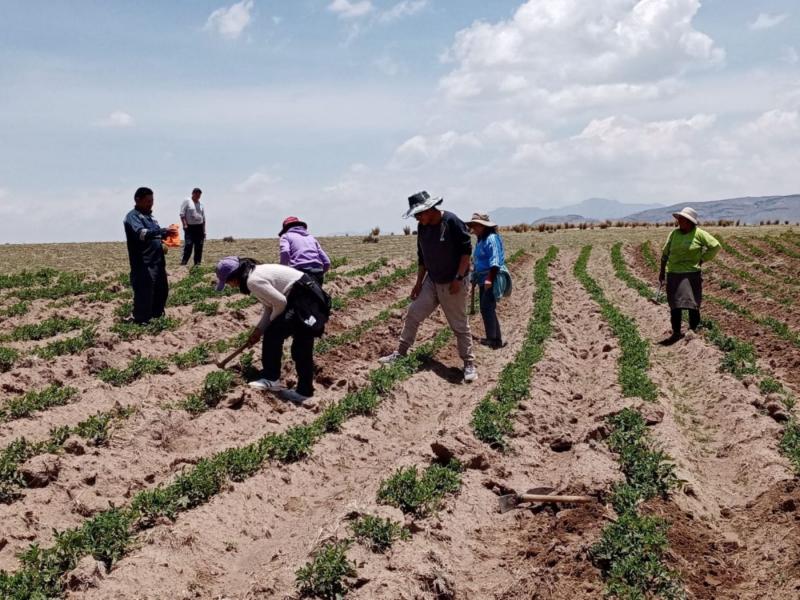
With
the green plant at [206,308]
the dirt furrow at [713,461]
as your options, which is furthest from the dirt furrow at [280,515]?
the green plant at [206,308]

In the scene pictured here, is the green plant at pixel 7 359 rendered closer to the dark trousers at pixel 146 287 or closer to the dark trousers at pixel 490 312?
the dark trousers at pixel 146 287

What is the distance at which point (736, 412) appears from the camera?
7.79 metres

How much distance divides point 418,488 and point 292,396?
3094 millimetres

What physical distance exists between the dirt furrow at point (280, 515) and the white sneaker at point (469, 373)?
73cm

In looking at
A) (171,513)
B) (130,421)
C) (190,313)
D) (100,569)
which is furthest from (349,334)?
(100,569)

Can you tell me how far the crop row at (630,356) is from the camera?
823 centimetres

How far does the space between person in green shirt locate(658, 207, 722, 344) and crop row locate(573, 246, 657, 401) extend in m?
0.88

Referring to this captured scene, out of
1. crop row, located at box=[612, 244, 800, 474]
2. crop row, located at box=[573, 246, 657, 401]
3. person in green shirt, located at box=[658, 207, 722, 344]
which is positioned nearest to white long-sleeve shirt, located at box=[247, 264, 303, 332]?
crop row, located at box=[573, 246, 657, 401]

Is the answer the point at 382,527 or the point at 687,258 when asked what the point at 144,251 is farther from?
the point at 687,258

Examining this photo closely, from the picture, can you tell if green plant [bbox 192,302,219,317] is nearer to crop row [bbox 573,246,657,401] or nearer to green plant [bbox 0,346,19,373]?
green plant [bbox 0,346,19,373]

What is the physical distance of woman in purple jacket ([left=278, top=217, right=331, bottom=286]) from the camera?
29.5 ft

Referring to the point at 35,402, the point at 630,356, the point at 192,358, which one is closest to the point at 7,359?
the point at 35,402

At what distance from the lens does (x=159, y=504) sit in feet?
17.3

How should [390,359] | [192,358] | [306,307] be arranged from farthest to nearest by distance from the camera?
1. [390,359]
2. [192,358]
3. [306,307]
